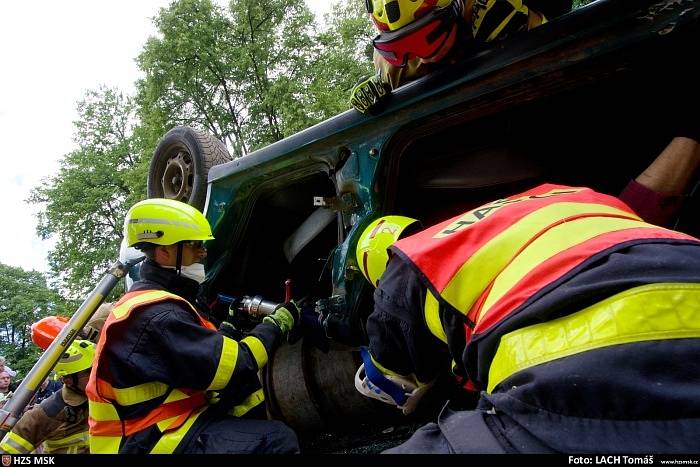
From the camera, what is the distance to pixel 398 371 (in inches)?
55.0

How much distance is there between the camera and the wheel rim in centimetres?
329

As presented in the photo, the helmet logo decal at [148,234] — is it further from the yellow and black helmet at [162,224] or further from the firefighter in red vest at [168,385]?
the firefighter in red vest at [168,385]

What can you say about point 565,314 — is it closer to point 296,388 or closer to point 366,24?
point 296,388

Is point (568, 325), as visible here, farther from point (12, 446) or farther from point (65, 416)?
point (65, 416)

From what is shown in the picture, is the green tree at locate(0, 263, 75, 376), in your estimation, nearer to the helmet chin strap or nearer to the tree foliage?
the tree foliage

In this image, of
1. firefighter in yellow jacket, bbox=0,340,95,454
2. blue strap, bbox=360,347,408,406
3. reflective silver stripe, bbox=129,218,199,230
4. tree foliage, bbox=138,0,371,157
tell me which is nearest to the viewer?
blue strap, bbox=360,347,408,406

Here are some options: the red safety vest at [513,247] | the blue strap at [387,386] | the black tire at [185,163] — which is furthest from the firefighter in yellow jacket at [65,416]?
the red safety vest at [513,247]

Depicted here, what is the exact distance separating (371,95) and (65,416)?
3.86 m

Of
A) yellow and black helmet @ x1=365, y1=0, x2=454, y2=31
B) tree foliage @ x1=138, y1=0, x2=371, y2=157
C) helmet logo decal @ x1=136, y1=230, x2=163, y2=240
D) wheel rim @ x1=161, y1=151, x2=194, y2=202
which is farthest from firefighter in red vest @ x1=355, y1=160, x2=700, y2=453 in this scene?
tree foliage @ x1=138, y1=0, x2=371, y2=157

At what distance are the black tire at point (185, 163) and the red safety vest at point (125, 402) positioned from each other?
4.21 feet

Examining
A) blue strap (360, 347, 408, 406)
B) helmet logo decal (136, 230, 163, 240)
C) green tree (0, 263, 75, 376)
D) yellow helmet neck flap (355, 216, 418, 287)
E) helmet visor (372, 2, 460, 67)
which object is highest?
helmet visor (372, 2, 460, 67)

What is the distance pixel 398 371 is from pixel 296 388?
117 centimetres

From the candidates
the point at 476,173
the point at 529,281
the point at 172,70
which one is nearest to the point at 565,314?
the point at 529,281

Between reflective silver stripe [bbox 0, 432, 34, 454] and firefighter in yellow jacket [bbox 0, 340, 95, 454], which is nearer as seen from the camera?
reflective silver stripe [bbox 0, 432, 34, 454]
